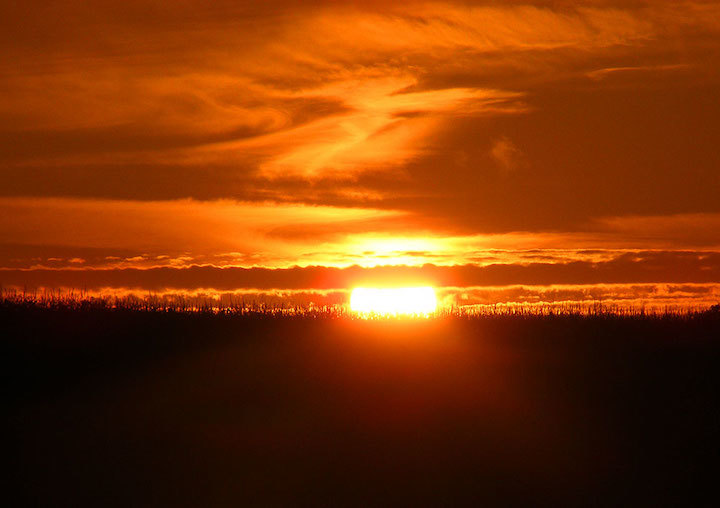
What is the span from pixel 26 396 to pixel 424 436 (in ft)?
20.9

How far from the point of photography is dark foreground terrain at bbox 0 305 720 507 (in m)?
12.4

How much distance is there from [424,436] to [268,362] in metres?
4.03

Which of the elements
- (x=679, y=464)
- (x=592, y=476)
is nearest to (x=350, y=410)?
(x=592, y=476)

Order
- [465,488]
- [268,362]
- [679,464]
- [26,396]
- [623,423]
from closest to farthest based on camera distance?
[465,488], [679,464], [623,423], [26,396], [268,362]

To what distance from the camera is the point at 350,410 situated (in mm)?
14906

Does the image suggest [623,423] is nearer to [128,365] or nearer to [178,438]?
[178,438]

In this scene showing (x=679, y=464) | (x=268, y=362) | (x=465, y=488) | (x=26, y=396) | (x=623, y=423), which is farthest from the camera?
(x=268, y=362)

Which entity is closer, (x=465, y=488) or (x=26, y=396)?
(x=465, y=488)

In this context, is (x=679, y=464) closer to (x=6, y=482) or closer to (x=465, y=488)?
(x=465, y=488)

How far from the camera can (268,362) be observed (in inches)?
668

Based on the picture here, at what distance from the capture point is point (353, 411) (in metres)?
14.8

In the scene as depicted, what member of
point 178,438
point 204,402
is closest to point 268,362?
point 204,402

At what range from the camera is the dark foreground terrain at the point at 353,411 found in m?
12.4

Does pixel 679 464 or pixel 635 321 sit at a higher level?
pixel 635 321
